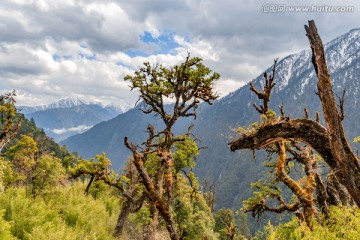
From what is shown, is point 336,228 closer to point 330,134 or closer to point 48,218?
point 330,134

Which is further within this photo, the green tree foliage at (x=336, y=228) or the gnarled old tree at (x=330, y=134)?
the gnarled old tree at (x=330, y=134)

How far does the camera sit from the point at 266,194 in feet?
71.1

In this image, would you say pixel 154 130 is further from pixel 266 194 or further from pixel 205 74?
pixel 266 194

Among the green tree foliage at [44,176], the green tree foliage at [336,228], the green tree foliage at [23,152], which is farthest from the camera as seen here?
the green tree foliage at [23,152]

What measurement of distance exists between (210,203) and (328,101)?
6936cm

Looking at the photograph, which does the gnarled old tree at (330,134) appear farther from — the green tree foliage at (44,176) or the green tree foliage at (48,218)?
the green tree foliage at (44,176)

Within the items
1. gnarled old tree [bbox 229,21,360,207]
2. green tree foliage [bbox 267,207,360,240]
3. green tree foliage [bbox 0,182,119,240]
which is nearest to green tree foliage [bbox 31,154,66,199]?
green tree foliage [bbox 0,182,119,240]

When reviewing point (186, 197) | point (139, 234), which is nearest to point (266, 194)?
point (186, 197)

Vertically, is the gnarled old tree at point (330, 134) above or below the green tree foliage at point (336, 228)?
above

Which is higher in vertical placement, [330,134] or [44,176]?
[330,134]

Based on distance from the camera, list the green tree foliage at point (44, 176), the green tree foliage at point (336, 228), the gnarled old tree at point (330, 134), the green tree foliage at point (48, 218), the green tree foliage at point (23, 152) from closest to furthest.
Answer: the green tree foliage at point (336, 228) → the gnarled old tree at point (330, 134) → the green tree foliage at point (48, 218) → the green tree foliage at point (44, 176) → the green tree foliage at point (23, 152)

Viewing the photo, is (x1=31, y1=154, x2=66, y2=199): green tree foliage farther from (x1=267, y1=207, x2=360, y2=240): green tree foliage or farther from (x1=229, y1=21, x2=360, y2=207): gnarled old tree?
(x1=229, y1=21, x2=360, y2=207): gnarled old tree

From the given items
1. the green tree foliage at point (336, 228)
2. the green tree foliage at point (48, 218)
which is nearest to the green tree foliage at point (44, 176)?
the green tree foliage at point (48, 218)

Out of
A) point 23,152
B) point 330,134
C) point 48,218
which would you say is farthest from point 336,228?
point 23,152
